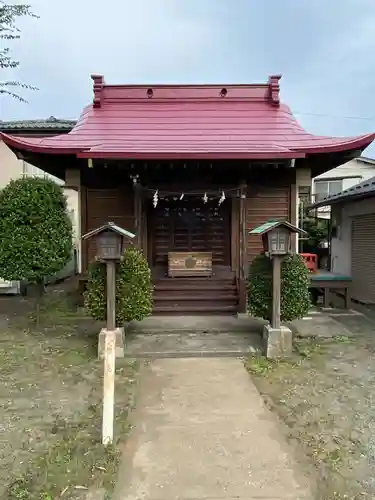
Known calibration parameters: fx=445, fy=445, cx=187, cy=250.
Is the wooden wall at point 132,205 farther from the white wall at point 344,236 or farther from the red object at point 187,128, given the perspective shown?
the white wall at point 344,236

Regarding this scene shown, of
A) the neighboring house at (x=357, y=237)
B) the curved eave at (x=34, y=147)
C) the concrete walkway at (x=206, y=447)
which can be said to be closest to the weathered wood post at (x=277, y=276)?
the concrete walkway at (x=206, y=447)

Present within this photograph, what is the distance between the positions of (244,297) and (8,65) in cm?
731

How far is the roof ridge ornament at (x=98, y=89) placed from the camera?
9453mm

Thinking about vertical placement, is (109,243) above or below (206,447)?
above

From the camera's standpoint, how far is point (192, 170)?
26.1 ft

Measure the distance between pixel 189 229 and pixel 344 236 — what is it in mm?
5159

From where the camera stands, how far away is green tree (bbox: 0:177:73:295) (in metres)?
6.84

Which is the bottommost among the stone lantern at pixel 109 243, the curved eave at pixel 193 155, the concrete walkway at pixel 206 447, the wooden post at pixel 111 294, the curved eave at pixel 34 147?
the concrete walkway at pixel 206 447

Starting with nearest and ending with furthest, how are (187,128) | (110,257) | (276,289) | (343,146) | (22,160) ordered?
(110,257), (276,289), (343,146), (187,128), (22,160)

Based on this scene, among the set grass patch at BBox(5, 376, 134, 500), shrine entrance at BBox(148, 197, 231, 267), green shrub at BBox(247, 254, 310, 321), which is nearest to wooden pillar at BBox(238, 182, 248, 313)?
shrine entrance at BBox(148, 197, 231, 267)

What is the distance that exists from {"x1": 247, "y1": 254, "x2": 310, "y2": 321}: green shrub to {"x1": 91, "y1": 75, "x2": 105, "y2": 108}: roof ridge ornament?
5.55m

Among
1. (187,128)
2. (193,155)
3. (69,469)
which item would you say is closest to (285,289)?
(193,155)

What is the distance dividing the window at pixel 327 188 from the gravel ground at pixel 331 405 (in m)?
13.8

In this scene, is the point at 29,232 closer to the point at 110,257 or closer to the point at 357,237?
the point at 110,257
